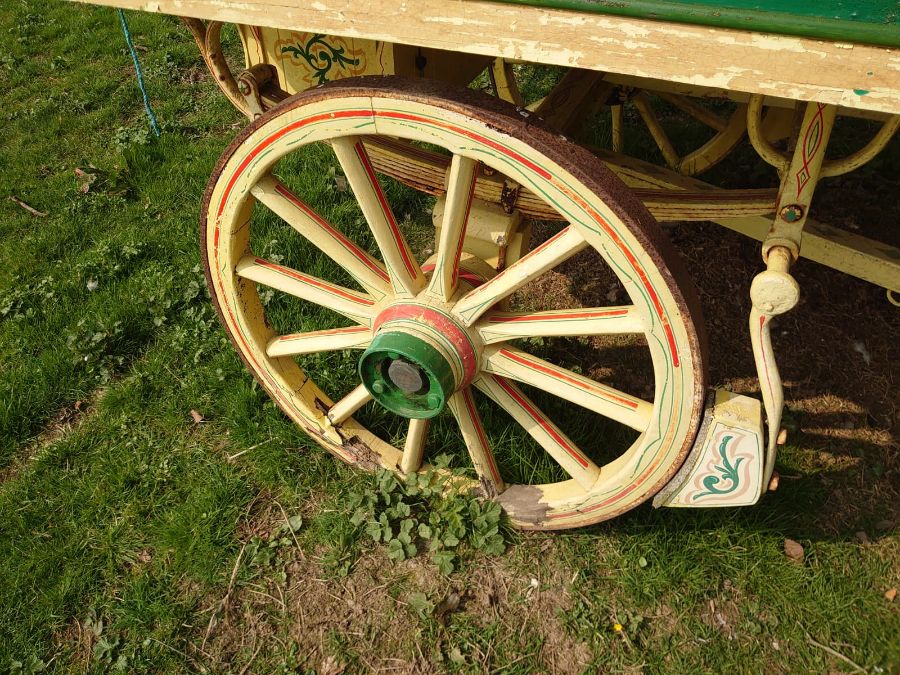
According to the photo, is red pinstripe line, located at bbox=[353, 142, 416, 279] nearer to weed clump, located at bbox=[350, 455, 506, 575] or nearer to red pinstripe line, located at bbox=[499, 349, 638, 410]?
red pinstripe line, located at bbox=[499, 349, 638, 410]

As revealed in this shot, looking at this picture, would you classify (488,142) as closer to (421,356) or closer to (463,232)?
(463,232)

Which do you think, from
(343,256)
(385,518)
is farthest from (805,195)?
(385,518)

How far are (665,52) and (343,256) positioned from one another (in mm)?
956

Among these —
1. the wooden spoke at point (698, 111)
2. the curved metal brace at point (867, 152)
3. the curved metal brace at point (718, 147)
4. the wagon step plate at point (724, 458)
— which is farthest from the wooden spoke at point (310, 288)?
the wooden spoke at point (698, 111)

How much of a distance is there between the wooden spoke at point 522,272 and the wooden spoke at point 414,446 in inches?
19.1

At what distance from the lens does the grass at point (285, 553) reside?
1.96m

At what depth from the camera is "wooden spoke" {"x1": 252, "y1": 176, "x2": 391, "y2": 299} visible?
168 cm

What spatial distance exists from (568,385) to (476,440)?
411mm

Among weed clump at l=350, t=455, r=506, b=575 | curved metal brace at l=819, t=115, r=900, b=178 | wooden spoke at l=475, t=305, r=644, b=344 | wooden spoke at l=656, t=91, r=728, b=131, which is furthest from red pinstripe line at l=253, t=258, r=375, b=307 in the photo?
wooden spoke at l=656, t=91, r=728, b=131

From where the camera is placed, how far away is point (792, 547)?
2066 mm

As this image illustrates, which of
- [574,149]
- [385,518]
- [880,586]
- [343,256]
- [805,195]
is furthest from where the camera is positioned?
[385,518]

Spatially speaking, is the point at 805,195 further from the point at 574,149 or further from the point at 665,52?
the point at 665,52

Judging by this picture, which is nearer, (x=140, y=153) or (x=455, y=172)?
(x=455, y=172)

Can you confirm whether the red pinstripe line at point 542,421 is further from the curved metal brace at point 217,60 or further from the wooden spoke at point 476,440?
the curved metal brace at point 217,60
